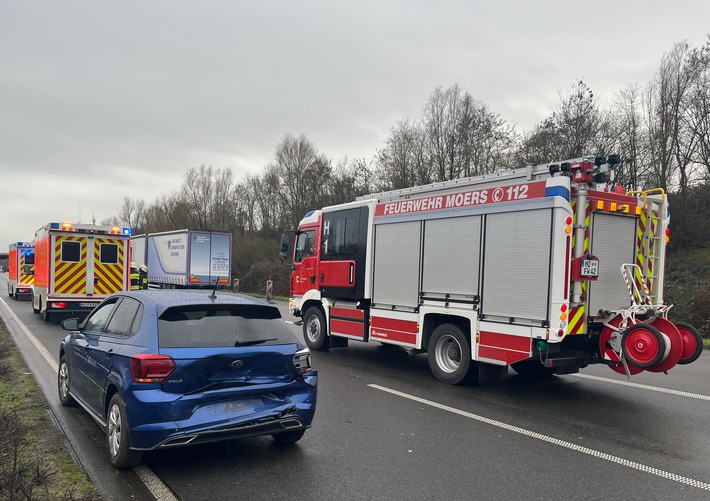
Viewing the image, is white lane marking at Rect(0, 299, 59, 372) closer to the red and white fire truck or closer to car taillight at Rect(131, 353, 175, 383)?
car taillight at Rect(131, 353, 175, 383)

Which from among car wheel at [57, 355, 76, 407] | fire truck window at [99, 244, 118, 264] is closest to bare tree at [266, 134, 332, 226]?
fire truck window at [99, 244, 118, 264]

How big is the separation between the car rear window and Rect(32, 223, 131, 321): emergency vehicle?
11.8m

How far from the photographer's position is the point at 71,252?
49.7ft

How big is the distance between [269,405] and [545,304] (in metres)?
3.88

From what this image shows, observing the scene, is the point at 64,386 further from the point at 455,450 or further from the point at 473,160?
the point at 473,160

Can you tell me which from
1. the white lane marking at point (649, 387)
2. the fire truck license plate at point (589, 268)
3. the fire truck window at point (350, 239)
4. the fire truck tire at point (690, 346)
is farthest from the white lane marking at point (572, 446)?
the fire truck window at point (350, 239)

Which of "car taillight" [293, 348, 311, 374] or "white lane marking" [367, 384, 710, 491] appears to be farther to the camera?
"car taillight" [293, 348, 311, 374]

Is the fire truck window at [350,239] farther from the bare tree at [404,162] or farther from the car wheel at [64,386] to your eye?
the bare tree at [404,162]

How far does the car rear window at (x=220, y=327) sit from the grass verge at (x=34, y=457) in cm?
119

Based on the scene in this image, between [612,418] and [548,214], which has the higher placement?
[548,214]

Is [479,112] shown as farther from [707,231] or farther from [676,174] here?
[707,231]

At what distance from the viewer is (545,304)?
269 inches

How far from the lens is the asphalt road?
13.9 ft

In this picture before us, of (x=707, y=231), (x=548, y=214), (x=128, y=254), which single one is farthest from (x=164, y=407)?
(x=707, y=231)
